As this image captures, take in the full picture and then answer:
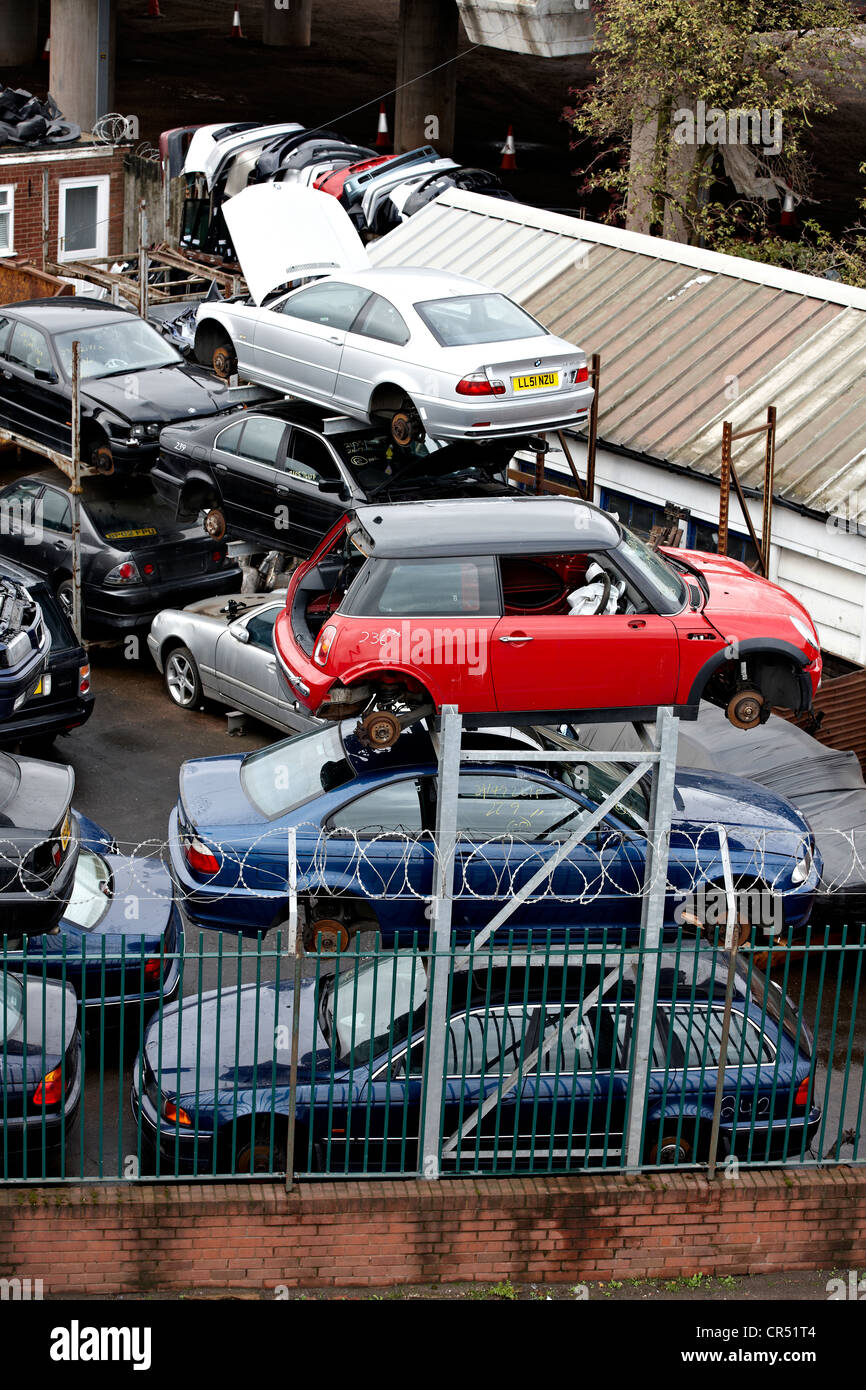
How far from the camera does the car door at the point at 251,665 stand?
1545cm

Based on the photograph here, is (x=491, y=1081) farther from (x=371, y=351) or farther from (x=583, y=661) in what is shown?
(x=371, y=351)

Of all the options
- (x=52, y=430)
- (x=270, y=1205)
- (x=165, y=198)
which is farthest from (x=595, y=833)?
(x=165, y=198)

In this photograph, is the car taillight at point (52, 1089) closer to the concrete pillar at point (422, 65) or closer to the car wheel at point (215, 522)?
the car wheel at point (215, 522)

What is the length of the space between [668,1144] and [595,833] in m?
2.04

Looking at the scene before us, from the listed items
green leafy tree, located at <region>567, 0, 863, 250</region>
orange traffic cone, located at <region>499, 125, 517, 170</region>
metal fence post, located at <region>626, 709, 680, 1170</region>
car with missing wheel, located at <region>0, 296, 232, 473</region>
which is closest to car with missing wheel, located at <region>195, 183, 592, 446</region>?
car with missing wheel, located at <region>0, 296, 232, 473</region>

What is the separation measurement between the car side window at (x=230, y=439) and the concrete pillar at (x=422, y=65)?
21.4m

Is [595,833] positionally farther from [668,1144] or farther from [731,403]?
[731,403]

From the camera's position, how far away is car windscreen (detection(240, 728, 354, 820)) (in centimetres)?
1111

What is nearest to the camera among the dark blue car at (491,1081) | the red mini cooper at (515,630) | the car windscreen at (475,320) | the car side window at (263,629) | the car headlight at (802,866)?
the dark blue car at (491,1081)

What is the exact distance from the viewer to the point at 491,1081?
9188 millimetres

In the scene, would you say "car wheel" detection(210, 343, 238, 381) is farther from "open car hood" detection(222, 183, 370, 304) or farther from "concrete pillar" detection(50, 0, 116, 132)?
"concrete pillar" detection(50, 0, 116, 132)

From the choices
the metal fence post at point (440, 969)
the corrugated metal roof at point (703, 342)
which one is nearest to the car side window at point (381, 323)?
the corrugated metal roof at point (703, 342)

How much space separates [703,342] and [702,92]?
22.6 feet

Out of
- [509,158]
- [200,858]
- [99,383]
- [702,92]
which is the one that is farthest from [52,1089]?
[509,158]
